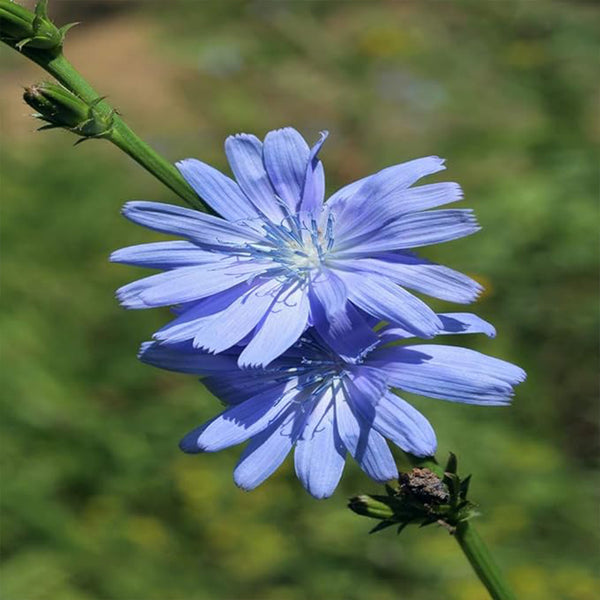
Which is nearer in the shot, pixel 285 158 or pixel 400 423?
pixel 400 423

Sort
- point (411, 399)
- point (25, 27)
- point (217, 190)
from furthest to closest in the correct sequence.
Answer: point (411, 399) < point (217, 190) < point (25, 27)

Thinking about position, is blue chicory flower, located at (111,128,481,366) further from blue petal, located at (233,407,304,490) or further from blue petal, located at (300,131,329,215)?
blue petal, located at (233,407,304,490)

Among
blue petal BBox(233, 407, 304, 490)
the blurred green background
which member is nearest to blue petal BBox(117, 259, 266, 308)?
blue petal BBox(233, 407, 304, 490)

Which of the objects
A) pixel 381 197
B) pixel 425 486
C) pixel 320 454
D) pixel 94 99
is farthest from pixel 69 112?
pixel 425 486

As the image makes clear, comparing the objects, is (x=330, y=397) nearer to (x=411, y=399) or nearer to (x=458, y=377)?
(x=458, y=377)

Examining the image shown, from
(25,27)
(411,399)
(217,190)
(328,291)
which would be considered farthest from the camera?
(411,399)

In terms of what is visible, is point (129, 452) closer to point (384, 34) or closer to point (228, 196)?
point (228, 196)

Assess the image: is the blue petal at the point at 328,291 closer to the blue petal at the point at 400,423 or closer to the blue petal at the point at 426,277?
the blue petal at the point at 426,277
